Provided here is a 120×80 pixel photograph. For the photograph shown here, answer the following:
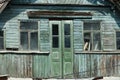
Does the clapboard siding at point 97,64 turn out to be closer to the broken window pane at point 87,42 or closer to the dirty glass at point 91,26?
the broken window pane at point 87,42

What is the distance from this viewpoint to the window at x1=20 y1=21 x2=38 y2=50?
35844 millimetres

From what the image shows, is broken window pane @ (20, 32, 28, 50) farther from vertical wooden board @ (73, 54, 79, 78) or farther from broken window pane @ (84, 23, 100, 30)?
broken window pane @ (84, 23, 100, 30)

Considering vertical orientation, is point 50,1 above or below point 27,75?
above

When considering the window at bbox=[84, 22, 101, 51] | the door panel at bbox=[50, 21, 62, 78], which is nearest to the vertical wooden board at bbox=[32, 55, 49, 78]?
the door panel at bbox=[50, 21, 62, 78]

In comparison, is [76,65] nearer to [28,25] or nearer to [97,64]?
[97,64]

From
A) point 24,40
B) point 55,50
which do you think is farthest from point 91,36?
point 24,40

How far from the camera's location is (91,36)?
36156 mm

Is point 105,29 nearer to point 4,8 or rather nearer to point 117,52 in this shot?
point 117,52

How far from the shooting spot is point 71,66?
36.1m

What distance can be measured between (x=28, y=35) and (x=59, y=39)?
5.19ft

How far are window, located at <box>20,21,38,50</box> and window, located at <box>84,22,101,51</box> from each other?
2.54 meters

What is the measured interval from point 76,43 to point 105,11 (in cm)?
221

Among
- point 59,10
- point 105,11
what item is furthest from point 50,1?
point 105,11

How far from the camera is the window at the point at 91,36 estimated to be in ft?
119
